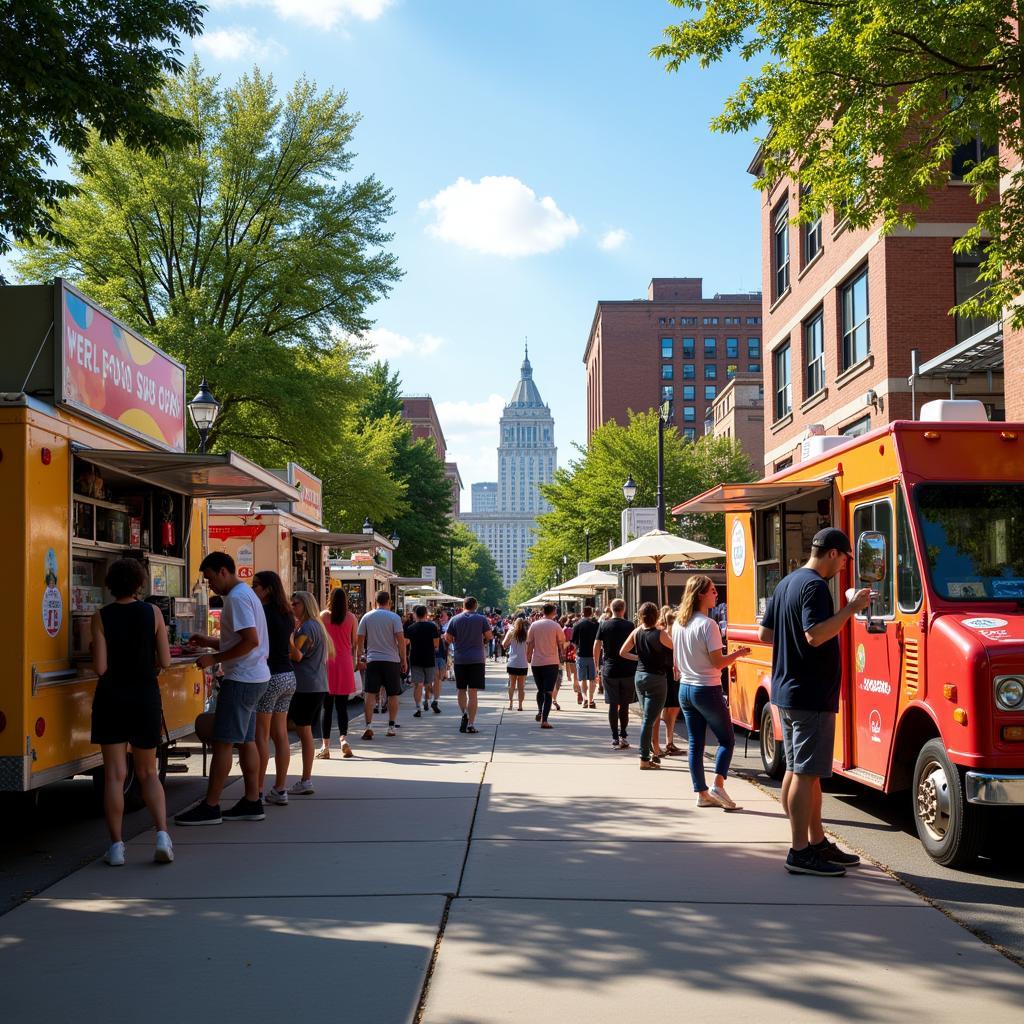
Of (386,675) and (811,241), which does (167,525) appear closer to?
(386,675)

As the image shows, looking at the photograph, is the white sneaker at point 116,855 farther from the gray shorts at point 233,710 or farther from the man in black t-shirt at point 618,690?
the man in black t-shirt at point 618,690

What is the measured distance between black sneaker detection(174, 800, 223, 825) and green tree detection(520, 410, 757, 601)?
3589 cm

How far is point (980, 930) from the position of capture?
18.7 feet

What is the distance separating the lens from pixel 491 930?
564cm

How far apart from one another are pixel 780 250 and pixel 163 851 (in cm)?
3075

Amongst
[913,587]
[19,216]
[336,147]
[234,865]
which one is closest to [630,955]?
[234,865]

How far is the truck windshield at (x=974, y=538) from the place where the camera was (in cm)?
759

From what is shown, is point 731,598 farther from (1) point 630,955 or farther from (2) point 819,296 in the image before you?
(2) point 819,296

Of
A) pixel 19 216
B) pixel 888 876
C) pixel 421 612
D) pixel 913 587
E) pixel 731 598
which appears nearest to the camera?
pixel 888 876

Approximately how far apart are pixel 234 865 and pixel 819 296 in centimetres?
2522

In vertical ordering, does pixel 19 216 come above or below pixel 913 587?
above

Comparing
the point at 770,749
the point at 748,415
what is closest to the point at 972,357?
the point at 770,749

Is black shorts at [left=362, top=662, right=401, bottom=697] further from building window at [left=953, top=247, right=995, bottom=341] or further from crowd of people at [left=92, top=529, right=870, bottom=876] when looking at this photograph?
building window at [left=953, top=247, right=995, bottom=341]

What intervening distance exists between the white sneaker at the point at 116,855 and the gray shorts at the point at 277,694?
1.82 meters
